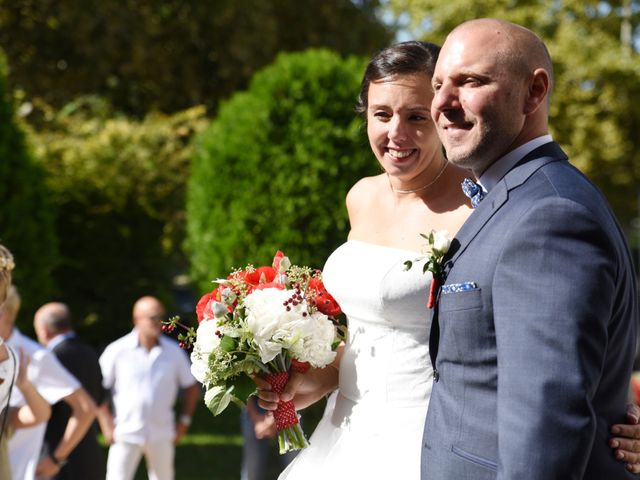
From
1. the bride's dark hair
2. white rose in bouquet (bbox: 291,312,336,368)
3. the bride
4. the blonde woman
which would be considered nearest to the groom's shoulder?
the bride

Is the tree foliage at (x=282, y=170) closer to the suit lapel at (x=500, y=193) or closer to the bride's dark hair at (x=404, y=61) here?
the bride's dark hair at (x=404, y=61)

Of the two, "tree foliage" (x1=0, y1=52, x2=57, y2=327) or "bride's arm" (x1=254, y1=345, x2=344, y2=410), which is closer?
"bride's arm" (x1=254, y1=345, x2=344, y2=410)

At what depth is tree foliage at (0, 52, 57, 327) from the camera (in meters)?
11.2

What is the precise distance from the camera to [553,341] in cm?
206

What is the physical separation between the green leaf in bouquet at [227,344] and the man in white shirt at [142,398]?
5.41 meters

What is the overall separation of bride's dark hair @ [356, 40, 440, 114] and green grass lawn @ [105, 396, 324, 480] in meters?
6.62

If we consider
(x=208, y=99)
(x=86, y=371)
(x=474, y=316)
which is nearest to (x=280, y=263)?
(x=474, y=316)

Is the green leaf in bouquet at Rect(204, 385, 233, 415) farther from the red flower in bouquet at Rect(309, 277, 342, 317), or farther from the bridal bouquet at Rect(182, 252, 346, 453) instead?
the red flower in bouquet at Rect(309, 277, 342, 317)

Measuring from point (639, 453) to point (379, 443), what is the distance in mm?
1403

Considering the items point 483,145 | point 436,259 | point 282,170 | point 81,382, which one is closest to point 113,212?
point 282,170

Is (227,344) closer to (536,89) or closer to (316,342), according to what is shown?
(316,342)

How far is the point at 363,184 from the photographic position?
14.1 ft

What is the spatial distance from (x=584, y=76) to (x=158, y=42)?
13440mm

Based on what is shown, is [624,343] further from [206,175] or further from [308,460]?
[206,175]
